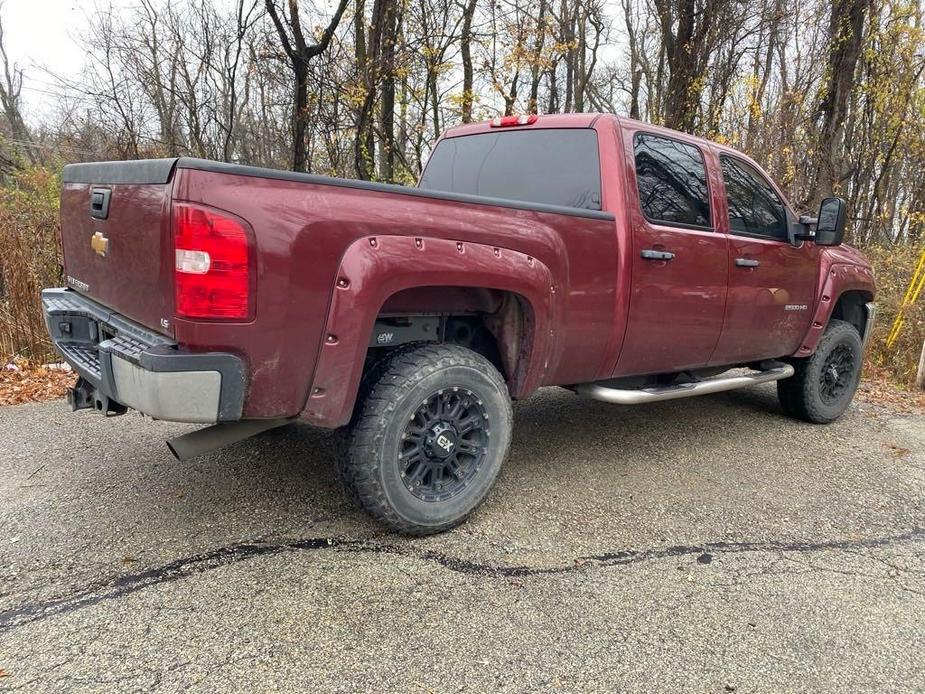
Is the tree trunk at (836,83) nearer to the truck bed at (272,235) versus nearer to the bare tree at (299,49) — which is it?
the bare tree at (299,49)

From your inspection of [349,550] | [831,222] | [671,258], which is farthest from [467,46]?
[349,550]

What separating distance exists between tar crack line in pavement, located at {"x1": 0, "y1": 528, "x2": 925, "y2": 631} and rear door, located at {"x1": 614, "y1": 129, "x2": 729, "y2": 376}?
3.66ft

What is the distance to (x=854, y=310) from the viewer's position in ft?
17.4

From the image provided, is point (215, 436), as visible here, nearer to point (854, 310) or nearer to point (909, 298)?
point (854, 310)

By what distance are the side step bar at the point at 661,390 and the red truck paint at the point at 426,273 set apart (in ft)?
0.37

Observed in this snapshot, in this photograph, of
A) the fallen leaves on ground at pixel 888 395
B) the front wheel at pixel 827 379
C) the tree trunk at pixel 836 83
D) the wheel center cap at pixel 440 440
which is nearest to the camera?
the wheel center cap at pixel 440 440

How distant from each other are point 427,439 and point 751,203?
2.92m

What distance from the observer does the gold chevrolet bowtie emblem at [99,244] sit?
8.77 feet

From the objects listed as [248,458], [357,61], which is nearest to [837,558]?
[248,458]

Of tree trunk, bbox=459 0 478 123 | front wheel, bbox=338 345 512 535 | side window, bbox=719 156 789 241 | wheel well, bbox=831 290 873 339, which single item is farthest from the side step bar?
tree trunk, bbox=459 0 478 123

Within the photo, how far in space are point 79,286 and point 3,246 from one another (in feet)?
10.4

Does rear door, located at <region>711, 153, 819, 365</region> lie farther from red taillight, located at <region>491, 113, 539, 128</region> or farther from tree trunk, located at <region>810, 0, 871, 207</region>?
tree trunk, located at <region>810, 0, 871, 207</region>

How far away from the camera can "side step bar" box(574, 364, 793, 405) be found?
11.4ft

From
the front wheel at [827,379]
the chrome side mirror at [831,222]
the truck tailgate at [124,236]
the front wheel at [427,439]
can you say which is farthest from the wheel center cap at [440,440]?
the front wheel at [827,379]
